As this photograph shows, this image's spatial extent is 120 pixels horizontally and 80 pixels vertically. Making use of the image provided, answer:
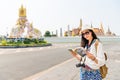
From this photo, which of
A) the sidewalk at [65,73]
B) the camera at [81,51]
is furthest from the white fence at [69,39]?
the camera at [81,51]

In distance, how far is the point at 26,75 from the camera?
11180 mm

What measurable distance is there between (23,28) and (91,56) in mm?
57082

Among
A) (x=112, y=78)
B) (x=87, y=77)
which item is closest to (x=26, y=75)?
(x=112, y=78)

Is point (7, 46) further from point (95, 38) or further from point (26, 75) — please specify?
A: point (95, 38)

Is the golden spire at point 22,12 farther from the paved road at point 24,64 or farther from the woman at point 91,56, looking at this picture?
the woman at point 91,56

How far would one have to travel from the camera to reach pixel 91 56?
4.12m

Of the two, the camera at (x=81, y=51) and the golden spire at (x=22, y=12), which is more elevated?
the golden spire at (x=22, y=12)

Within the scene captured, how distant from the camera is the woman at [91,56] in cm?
415

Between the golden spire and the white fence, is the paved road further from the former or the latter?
the white fence

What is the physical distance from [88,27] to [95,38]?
184mm

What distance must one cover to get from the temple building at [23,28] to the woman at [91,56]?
175 feet

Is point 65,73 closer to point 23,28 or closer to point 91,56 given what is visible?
point 91,56

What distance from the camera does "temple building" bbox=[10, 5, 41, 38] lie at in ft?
192

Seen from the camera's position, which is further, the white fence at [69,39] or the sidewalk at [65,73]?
the white fence at [69,39]
